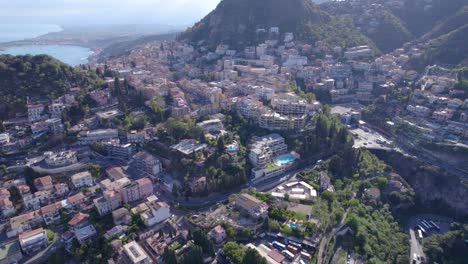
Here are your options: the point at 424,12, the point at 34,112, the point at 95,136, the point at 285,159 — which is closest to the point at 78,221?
the point at 95,136

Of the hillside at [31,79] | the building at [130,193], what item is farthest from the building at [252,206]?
the hillside at [31,79]

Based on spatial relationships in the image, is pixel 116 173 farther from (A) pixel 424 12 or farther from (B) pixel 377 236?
(A) pixel 424 12

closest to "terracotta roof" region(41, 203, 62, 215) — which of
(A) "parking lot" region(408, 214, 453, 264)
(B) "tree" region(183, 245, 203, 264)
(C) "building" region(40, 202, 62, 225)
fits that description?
(C) "building" region(40, 202, 62, 225)

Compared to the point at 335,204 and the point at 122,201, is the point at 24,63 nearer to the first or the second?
the point at 122,201

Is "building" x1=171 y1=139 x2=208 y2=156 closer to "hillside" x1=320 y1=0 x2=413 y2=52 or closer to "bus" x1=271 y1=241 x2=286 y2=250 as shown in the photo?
"bus" x1=271 y1=241 x2=286 y2=250

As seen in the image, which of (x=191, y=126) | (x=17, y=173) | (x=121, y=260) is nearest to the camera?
(x=121, y=260)

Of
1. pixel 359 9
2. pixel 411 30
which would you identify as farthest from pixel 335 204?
pixel 359 9
